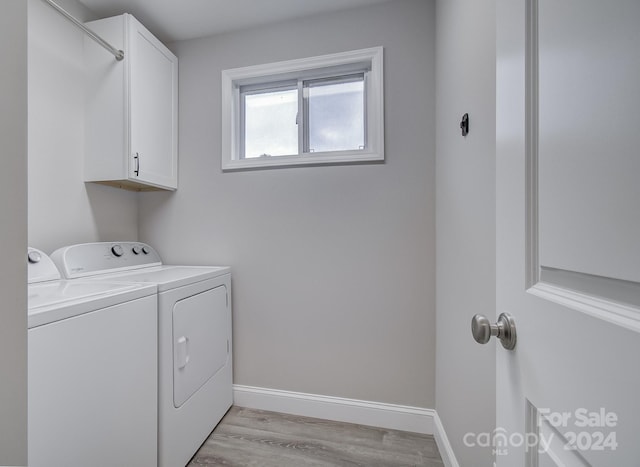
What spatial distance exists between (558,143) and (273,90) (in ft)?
6.64

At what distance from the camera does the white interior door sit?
0.30 meters

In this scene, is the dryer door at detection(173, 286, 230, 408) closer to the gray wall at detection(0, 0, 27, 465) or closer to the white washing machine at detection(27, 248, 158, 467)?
the white washing machine at detection(27, 248, 158, 467)

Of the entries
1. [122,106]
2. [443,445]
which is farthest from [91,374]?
[443,445]

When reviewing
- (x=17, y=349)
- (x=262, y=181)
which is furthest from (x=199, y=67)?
(x=17, y=349)

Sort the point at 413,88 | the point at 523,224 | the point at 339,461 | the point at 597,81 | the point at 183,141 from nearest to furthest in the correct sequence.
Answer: the point at 597,81
the point at 523,224
the point at 339,461
the point at 413,88
the point at 183,141

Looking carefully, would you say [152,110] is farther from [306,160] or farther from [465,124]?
[465,124]

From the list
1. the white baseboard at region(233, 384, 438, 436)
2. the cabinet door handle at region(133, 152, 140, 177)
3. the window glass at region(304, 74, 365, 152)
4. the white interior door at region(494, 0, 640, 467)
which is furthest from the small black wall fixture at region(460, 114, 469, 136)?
the cabinet door handle at region(133, 152, 140, 177)

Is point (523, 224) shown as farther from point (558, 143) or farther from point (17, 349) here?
point (17, 349)

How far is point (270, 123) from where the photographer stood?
2.06 meters

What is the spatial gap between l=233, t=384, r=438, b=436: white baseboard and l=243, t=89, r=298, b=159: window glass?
1673 mm

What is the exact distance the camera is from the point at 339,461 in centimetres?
142

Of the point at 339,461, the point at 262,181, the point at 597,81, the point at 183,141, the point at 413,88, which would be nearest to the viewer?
the point at 597,81

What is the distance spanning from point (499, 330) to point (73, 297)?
1307 mm

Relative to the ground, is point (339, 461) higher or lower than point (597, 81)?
lower
